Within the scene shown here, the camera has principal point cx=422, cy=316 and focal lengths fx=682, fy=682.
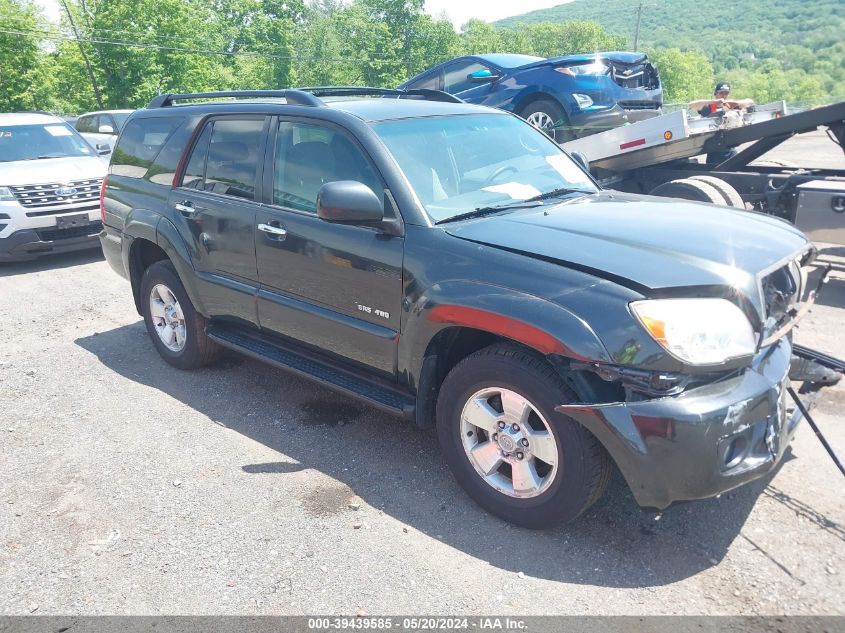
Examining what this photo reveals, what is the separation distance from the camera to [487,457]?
318 centimetres

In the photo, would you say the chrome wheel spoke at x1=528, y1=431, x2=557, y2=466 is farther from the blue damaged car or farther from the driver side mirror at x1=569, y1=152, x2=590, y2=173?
the blue damaged car

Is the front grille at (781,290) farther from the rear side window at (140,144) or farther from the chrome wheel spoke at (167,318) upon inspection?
the rear side window at (140,144)

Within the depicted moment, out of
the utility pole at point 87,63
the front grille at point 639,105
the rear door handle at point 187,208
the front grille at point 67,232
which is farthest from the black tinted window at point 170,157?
the utility pole at point 87,63

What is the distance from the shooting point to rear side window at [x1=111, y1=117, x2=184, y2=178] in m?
5.05

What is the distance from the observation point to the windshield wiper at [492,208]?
3422 millimetres

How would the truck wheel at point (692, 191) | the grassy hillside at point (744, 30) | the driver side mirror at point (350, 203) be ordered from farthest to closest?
the grassy hillside at point (744, 30)
the truck wheel at point (692, 191)
the driver side mirror at point (350, 203)

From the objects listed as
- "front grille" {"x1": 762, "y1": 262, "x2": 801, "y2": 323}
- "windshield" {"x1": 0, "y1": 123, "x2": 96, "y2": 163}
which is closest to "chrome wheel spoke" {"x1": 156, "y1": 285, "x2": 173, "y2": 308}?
"front grille" {"x1": 762, "y1": 262, "x2": 801, "y2": 323}

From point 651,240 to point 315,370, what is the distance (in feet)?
6.58

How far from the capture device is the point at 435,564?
2943 millimetres

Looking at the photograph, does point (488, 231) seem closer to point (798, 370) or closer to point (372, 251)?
point (372, 251)

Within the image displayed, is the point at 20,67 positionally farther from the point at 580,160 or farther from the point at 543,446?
the point at 543,446

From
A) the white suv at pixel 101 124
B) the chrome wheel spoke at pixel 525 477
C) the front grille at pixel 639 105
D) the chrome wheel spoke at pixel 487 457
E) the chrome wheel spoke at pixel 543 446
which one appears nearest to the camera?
the chrome wheel spoke at pixel 543 446

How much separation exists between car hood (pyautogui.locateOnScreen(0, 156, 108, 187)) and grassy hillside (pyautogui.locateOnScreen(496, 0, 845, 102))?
9077 cm

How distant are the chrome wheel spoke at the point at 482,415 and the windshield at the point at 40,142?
8917mm
